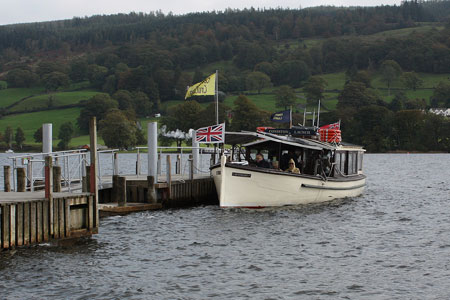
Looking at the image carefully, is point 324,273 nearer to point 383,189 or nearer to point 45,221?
point 45,221

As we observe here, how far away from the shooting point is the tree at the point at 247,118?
430 ft

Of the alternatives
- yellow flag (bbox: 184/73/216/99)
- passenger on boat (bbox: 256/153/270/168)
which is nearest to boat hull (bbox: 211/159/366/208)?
passenger on boat (bbox: 256/153/270/168)

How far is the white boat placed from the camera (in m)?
29.2

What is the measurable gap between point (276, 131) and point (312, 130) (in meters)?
2.05

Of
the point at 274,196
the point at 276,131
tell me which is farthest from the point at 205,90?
the point at 274,196

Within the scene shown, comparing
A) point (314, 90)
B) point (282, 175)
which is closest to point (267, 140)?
point (282, 175)

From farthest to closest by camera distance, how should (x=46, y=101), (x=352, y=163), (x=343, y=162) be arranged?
(x=46, y=101)
(x=352, y=163)
(x=343, y=162)

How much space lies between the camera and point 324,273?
18.3 metres

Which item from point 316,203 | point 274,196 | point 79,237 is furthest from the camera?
point 316,203

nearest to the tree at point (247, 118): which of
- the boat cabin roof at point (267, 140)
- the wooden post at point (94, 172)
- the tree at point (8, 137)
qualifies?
the tree at point (8, 137)

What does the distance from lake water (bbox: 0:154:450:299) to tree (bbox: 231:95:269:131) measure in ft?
331

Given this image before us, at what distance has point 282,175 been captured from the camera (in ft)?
97.1

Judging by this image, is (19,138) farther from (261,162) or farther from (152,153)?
(261,162)

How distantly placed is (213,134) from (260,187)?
3584 mm
